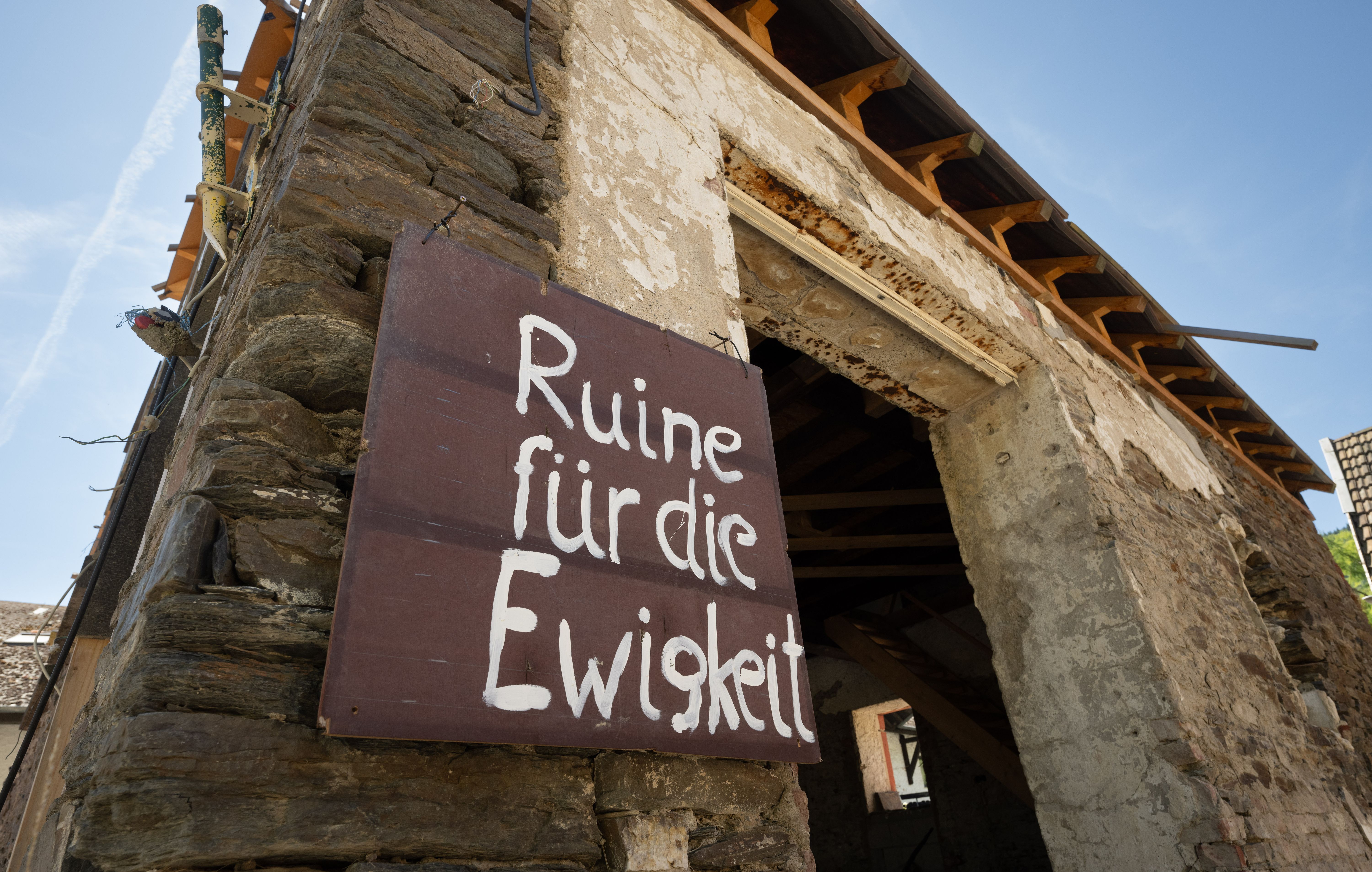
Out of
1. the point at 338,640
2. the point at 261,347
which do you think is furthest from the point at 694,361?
the point at 338,640

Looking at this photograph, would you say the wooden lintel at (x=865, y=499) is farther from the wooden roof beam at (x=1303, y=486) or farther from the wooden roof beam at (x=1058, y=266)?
the wooden roof beam at (x=1303, y=486)

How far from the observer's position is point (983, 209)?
3918 mm

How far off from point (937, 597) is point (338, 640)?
7.12m

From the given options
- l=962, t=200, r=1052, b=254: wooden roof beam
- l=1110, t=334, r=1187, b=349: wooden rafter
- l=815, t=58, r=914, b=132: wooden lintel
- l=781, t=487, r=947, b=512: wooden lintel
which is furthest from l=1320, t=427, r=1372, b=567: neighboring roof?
l=815, t=58, r=914, b=132: wooden lintel

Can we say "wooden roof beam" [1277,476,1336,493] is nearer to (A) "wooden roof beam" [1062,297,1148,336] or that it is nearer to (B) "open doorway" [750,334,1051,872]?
(B) "open doorway" [750,334,1051,872]

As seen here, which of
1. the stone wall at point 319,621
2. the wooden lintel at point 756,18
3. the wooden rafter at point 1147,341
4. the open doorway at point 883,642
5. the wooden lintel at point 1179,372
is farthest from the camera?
the open doorway at point 883,642

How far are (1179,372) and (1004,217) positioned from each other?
1.94 meters

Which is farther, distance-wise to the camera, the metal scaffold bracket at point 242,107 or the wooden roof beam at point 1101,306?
the wooden roof beam at point 1101,306

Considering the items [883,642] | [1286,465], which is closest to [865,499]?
[883,642]

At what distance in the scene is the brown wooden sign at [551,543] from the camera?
1012mm

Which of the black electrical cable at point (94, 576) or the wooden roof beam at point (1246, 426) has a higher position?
the wooden roof beam at point (1246, 426)

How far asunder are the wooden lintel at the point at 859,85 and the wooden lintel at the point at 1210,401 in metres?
3.13

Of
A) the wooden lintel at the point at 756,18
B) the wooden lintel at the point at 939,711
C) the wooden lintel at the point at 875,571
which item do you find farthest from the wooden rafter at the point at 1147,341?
the wooden lintel at the point at 939,711

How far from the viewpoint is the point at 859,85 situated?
3219mm
